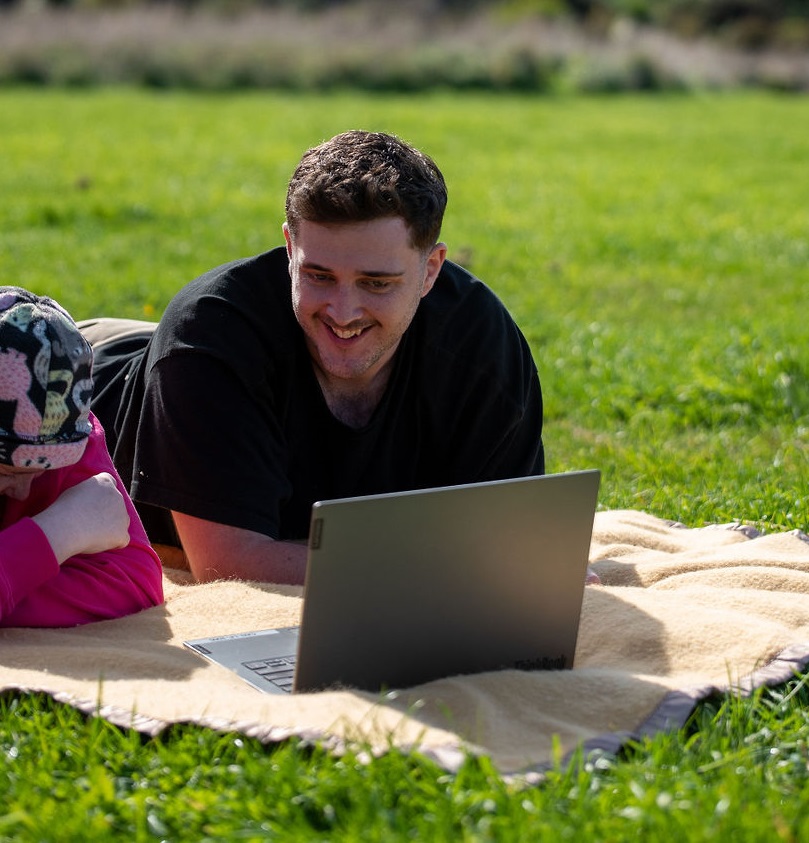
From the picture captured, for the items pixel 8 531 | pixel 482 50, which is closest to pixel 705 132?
pixel 482 50

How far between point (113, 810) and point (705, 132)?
1702 centimetres

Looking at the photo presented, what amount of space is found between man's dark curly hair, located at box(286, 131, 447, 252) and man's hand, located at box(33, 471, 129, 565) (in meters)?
0.87

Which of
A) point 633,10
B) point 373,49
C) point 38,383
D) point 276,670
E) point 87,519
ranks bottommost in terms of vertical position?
point 276,670

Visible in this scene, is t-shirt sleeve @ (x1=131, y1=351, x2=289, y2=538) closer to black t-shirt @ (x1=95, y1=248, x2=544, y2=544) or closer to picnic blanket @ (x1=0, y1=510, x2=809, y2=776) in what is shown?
black t-shirt @ (x1=95, y1=248, x2=544, y2=544)

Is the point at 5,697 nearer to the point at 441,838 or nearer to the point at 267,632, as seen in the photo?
the point at 267,632

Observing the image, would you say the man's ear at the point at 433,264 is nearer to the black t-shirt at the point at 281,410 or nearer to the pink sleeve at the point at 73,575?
the black t-shirt at the point at 281,410

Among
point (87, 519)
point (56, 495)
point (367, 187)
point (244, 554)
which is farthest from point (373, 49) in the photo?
point (87, 519)

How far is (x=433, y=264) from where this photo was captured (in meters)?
3.89

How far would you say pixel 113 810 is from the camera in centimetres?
247

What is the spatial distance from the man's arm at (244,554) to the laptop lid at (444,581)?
0.81 meters

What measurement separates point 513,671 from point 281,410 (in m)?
1.25

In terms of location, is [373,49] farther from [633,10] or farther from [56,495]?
[56,495]

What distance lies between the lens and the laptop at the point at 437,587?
105 inches

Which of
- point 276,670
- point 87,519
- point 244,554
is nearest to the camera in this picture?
point 276,670
